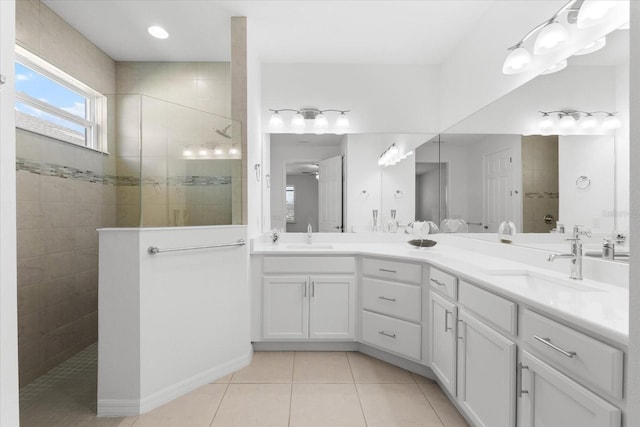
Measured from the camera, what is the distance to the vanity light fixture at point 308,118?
134 inches

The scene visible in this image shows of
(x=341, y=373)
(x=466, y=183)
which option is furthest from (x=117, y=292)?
(x=466, y=183)

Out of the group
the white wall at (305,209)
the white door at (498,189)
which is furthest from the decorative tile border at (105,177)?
the white door at (498,189)

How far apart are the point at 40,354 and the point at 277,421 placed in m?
1.84

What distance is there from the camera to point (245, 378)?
7.85 feet

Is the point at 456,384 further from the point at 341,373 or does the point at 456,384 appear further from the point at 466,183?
the point at 466,183

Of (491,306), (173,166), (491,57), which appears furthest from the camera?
(491,57)

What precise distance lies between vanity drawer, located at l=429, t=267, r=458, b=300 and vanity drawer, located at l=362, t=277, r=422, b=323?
20 cm

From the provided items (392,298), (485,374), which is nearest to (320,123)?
(392,298)

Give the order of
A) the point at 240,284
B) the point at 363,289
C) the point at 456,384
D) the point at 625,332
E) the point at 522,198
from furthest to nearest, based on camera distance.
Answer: the point at 363,289 < the point at 240,284 < the point at 522,198 < the point at 456,384 < the point at 625,332

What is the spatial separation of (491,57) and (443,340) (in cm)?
207

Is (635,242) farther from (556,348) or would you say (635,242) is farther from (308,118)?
(308,118)

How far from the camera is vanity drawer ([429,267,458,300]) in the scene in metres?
1.94

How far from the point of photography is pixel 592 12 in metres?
1.57

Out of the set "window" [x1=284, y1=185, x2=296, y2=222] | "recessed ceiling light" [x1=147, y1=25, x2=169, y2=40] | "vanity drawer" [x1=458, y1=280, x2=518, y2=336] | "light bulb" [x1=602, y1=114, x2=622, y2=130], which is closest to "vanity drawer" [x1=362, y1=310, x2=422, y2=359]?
"vanity drawer" [x1=458, y1=280, x2=518, y2=336]
